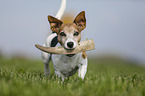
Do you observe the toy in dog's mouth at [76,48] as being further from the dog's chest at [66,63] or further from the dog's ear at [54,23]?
the dog's ear at [54,23]

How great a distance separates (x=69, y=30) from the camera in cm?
324

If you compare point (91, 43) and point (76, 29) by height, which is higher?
point (76, 29)

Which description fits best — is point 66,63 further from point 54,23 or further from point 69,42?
point 54,23

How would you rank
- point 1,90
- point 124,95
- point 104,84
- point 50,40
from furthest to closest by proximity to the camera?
point 50,40
point 104,84
point 124,95
point 1,90

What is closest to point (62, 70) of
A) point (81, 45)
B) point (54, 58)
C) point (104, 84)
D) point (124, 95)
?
point (54, 58)

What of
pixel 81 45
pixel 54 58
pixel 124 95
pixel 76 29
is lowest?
pixel 124 95

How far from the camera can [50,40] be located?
4426 millimetres

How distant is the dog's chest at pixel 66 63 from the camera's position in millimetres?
3559

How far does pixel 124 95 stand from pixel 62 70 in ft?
5.27

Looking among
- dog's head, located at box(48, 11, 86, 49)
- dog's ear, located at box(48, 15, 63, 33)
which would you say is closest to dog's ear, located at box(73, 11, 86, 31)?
dog's head, located at box(48, 11, 86, 49)

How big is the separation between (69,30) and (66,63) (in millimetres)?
765

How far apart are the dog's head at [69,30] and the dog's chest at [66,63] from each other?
1.39ft

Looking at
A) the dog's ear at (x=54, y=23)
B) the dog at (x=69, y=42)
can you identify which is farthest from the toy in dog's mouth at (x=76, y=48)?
the dog's ear at (x=54, y=23)

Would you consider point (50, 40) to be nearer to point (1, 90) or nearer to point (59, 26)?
point (59, 26)
